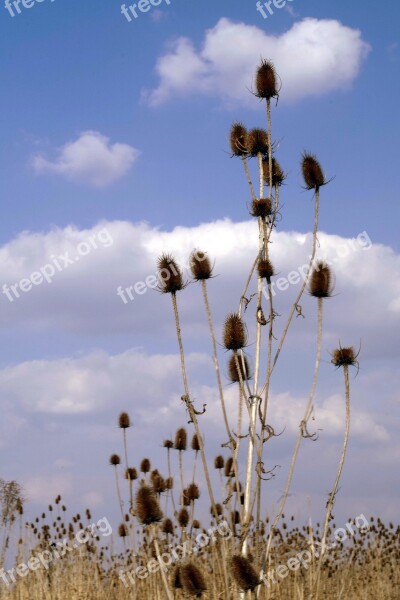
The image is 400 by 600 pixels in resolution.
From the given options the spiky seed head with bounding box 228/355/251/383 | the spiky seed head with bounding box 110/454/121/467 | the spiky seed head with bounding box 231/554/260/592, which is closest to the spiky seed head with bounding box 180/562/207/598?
the spiky seed head with bounding box 231/554/260/592

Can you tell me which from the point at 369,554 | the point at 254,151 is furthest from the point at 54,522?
the point at 254,151

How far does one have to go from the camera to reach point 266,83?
713 cm

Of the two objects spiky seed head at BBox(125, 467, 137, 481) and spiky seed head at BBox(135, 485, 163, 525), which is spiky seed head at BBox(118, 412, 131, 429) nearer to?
spiky seed head at BBox(125, 467, 137, 481)

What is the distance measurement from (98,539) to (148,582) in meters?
2.65

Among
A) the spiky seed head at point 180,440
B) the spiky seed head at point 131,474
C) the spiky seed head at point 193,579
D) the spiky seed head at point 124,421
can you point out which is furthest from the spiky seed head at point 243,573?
the spiky seed head at point 124,421

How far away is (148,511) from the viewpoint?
229 inches

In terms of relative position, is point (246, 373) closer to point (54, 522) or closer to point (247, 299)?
point (247, 299)

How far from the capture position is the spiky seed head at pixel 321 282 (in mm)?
6859

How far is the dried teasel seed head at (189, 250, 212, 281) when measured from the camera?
646cm

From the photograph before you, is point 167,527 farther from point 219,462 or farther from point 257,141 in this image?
point 257,141

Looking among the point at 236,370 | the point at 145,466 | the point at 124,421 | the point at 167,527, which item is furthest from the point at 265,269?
the point at 167,527

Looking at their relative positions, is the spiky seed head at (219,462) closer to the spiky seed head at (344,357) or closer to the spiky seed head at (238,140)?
the spiky seed head at (344,357)

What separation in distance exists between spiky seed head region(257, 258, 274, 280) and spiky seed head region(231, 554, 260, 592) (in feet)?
8.18

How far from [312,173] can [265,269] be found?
114 centimetres
